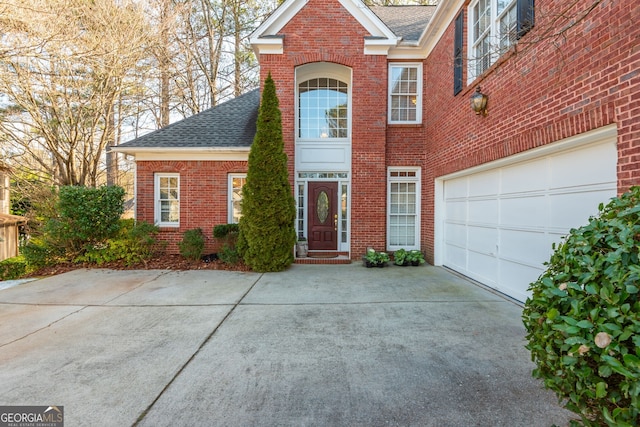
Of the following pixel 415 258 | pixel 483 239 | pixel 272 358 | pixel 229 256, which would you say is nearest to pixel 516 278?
pixel 483 239

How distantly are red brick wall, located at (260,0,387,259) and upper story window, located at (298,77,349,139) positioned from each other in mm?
579

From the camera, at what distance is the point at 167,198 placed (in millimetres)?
8852

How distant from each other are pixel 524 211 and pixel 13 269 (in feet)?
36.1

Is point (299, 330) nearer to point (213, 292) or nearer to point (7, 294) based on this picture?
point (213, 292)

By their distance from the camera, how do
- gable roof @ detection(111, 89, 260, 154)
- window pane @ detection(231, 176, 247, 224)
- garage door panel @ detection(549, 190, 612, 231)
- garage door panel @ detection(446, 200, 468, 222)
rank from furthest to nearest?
window pane @ detection(231, 176, 247, 224) → gable roof @ detection(111, 89, 260, 154) → garage door panel @ detection(446, 200, 468, 222) → garage door panel @ detection(549, 190, 612, 231)

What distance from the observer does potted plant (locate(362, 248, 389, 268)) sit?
24.6 feet

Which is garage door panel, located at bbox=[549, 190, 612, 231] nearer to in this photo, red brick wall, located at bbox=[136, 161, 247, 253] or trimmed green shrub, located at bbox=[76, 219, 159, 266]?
red brick wall, located at bbox=[136, 161, 247, 253]

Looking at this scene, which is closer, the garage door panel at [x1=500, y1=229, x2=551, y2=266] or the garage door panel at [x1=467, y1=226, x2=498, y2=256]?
the garage door panel at [x1=500, y1=229, x2=551, y2=266]

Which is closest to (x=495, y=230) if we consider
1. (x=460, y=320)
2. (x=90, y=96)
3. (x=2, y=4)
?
(x=460, y=320)

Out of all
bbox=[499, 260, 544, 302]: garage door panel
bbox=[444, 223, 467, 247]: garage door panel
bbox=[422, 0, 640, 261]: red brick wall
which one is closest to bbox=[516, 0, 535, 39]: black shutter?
bbox=[422, 0, 640, 261]: red brick wall

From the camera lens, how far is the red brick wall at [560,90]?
2842 mm

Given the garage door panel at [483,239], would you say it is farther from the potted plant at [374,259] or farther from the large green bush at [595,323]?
the large green bush at [595,323]

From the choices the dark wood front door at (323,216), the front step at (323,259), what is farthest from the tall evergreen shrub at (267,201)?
the dark wood front door at (323,216)

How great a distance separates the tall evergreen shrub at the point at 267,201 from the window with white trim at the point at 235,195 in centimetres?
160
